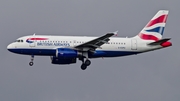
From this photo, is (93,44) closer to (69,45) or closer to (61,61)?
(69,45)

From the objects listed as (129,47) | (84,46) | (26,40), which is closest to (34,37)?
(26,40)

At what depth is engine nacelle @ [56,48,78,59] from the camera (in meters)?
81.9

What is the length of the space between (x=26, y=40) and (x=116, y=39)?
1189 centimetres

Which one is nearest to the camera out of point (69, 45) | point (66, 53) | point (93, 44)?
point (66, 53)

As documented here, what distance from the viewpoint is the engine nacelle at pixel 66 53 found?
81.9 m

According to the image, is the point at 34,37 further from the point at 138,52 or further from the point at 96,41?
the point at 138,52

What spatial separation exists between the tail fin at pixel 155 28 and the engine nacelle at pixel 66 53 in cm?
1045

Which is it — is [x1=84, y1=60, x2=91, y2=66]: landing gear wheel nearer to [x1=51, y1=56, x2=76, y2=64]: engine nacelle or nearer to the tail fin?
[x1=51, y1=56, x2=76, y2=64]: engine nacelle

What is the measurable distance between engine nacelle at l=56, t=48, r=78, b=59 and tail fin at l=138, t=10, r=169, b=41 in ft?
34.3

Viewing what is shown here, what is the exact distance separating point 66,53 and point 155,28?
14471mm

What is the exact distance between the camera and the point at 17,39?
84000 millimetres

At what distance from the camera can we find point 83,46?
83.2 metres

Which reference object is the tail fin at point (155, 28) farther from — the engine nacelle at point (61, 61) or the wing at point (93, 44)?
the engine nacelle at point (61, 61)

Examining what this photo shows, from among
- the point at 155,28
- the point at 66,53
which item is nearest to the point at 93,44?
the point at 66,53
